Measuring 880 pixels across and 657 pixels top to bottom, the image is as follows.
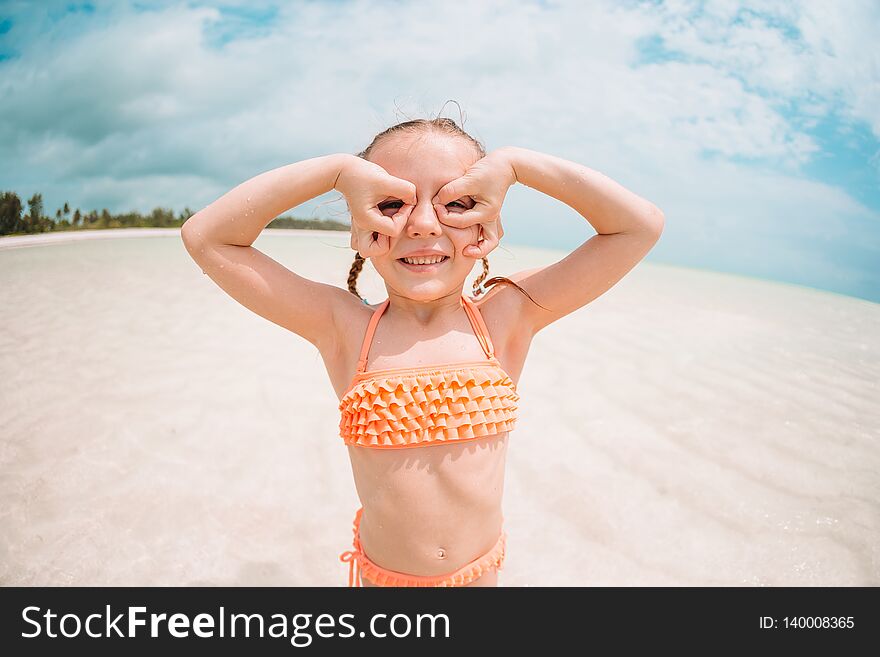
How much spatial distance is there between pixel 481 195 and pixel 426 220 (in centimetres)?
19

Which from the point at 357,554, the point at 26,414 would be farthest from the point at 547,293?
the point at 26,414

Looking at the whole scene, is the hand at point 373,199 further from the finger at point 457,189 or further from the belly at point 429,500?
the belly at point 429,500

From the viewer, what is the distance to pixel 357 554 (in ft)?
5.98

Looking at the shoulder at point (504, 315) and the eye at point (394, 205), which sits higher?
the eye at point (394, 205)

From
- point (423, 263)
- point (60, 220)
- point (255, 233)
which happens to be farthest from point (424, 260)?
point (60, 220)

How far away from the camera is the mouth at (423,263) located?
61.4 inches

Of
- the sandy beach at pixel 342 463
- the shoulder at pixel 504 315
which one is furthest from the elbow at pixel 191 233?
the sandy beach at pixel 342 463

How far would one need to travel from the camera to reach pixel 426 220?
1491 millimetres

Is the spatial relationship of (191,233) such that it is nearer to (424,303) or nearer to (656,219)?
(424,303)

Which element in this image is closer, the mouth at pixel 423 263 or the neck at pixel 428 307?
the mouth at pixel 423 263

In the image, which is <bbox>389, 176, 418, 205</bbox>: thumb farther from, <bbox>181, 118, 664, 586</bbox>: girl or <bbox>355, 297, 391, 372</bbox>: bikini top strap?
<bbox>355, 297, 391, 372</bbox>: bikini top strap

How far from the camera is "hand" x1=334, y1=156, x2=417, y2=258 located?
1.49m

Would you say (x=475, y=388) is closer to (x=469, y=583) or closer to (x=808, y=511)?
(x=469, y=583)

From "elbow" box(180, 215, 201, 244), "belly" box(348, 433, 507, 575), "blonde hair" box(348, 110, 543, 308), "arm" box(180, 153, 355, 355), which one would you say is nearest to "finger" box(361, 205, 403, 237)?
"arm" box(180, 153, 355, 355)
